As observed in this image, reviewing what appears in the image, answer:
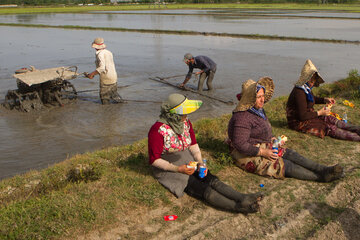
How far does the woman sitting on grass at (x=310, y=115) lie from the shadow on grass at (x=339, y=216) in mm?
2289

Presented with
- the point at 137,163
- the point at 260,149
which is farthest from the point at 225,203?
the point at 137,163

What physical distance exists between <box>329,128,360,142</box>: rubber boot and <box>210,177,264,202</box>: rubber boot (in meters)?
3.14

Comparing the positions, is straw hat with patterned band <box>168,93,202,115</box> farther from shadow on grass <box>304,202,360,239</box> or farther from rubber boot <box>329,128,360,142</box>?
rubber boot <box>329,128,360,142</box>

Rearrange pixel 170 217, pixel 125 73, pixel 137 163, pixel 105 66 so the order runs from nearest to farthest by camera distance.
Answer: pixel 170 217 < pixel 137 163 < pixel 105 66 < pixel 125 73

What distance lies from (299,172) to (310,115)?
70.4 inches

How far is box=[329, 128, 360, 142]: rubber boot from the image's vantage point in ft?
20.3

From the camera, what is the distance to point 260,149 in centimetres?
451

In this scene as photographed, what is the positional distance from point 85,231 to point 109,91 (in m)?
7.67

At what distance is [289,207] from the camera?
13.7ft


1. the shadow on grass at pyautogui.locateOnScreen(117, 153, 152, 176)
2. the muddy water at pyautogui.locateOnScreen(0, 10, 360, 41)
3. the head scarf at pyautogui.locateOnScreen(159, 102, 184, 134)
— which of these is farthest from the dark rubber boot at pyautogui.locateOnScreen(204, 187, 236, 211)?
the muddy water at pyautogui.locateOnScreen(0, 10, 360, 41)

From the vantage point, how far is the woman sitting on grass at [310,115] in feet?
19.6

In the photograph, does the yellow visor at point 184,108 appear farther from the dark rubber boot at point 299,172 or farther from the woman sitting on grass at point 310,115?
the woman sitting on grass at point 310,115

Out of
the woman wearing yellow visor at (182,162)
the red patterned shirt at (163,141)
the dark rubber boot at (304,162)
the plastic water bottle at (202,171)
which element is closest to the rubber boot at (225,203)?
the woman wearing yellow visor at (182,162)

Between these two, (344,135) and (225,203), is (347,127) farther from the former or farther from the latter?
(225,203)
